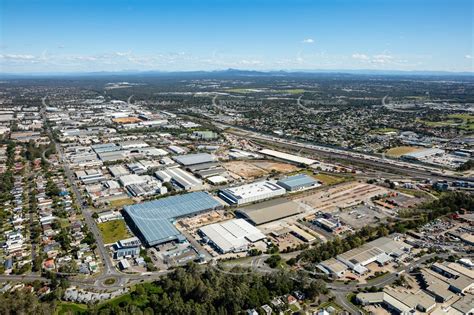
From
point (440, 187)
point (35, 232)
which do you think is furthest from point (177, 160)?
point (440, 187)

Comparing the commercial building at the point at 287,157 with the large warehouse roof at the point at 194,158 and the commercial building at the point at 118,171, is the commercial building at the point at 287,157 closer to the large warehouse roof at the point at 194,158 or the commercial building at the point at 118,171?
the large warehouse roof at the point at 194,158

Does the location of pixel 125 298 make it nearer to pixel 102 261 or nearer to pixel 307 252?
pixel 102 261

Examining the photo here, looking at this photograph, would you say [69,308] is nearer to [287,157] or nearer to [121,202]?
[121,202]

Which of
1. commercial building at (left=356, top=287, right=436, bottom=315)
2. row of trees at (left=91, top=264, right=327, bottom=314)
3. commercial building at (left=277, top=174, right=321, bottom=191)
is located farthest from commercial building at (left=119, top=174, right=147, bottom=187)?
commercial building at (left=356, top=287, right=436, bottom=315)

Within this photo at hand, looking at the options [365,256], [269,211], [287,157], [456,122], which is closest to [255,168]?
[287,157]

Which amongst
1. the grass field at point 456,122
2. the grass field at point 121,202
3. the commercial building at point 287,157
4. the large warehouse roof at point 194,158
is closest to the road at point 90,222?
the grass field at point 121,202

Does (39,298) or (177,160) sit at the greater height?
(177,160)
